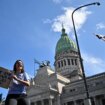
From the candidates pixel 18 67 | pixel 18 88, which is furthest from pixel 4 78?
pixel 18 67

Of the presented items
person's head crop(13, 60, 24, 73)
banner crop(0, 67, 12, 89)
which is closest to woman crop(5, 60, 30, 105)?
person's head crop(13, 60, 24, 73)

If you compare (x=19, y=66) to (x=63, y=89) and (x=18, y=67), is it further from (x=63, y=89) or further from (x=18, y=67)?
(x=63, y=89)

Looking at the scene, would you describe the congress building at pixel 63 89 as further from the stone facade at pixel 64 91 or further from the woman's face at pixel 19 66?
the woman's face at pixel 19 66

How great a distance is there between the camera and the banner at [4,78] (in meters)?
6.31

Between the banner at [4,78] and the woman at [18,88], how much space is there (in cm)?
11

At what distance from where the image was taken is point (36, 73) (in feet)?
299

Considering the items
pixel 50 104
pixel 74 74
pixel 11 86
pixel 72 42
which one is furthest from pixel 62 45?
pixel 11 86

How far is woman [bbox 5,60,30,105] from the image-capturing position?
642cm

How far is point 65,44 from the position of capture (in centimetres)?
11194

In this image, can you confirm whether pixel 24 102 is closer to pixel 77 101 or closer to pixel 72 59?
pixel 77 101

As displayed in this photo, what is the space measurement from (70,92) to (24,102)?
70103 millimetres

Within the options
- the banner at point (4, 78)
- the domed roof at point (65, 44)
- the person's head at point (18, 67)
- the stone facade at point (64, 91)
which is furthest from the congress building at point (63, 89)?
the banner at point (4, 78)

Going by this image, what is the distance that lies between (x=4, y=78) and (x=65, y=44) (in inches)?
4169

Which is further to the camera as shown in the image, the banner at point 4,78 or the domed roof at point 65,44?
the domed roof at point 65,44
